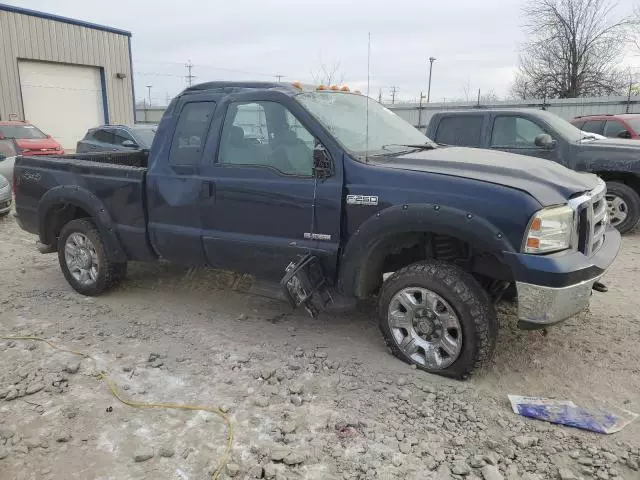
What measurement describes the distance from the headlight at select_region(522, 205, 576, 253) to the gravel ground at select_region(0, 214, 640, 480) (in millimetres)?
990

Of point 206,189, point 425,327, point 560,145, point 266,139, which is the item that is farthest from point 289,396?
point 560,145

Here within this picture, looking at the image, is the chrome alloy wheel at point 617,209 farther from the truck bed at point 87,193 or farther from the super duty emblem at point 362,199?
the truck bed at point 87,193

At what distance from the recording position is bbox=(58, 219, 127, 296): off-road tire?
5.23 m

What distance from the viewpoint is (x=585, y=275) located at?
10.7 ft

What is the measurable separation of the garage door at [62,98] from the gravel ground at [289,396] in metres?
19.8

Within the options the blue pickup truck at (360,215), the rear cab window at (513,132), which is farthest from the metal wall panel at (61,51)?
the rear cab window at (513,132)

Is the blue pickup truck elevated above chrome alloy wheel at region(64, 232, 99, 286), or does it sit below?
above

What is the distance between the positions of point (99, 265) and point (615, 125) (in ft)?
32.6

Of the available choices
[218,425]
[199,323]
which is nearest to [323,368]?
[218,425]

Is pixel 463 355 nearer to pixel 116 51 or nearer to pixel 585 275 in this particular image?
pixel 585 275

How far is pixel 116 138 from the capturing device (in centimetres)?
1205

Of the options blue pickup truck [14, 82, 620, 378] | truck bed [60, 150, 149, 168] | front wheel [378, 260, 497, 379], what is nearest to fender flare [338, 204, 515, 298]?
blue pickup truck [14, 82, 620, 378]

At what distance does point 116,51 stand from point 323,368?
81.2 feet

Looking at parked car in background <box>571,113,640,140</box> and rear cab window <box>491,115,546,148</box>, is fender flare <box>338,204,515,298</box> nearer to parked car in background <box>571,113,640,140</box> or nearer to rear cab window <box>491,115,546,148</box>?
rear cab window <box>491,115,546,148</box>
